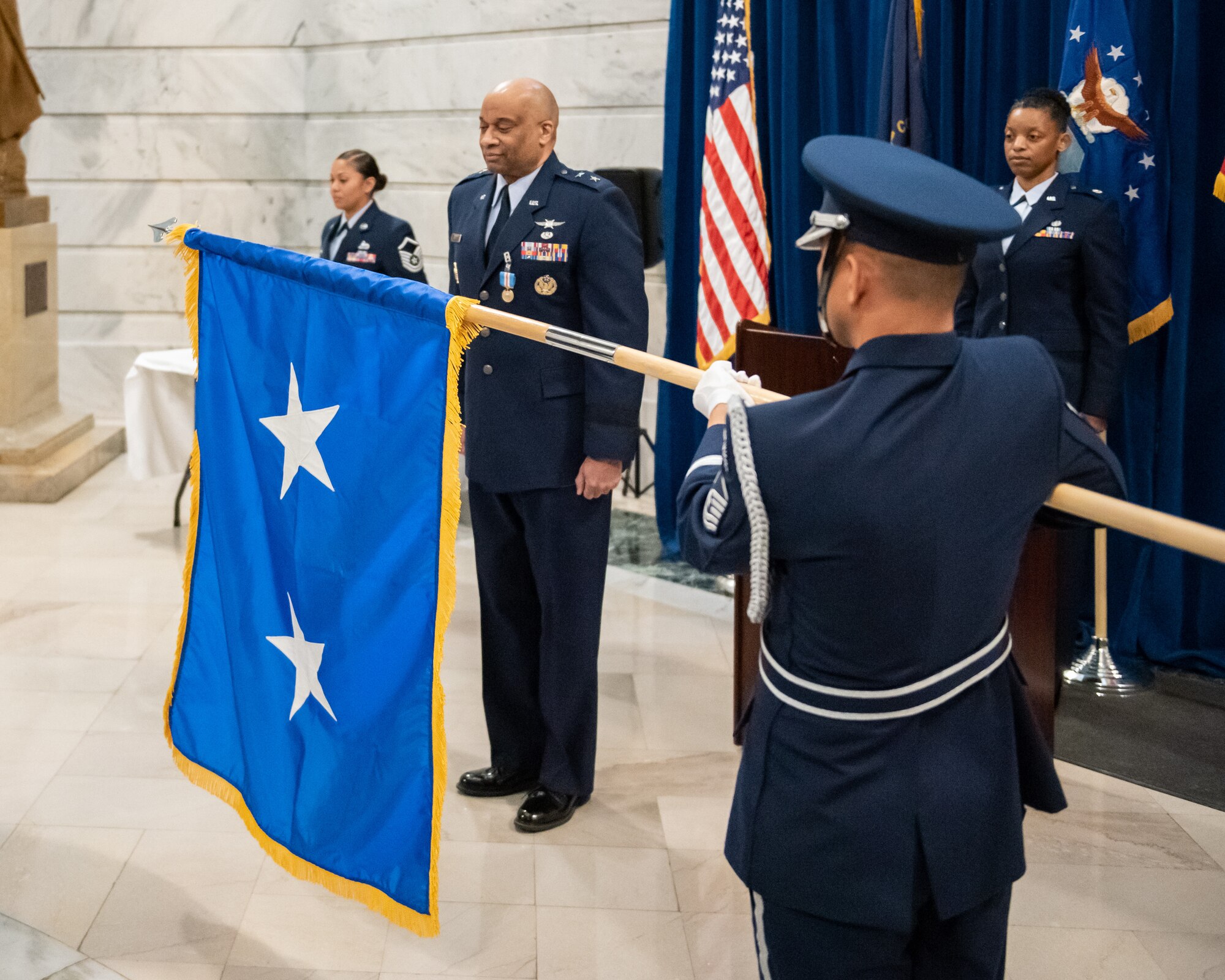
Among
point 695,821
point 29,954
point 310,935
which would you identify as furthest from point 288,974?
point 695,821

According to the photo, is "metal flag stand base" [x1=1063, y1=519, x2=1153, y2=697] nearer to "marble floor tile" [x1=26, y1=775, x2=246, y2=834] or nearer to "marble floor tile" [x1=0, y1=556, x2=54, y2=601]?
"marble floor tile" [x1=26, y1=775, x2=246, y2=834]

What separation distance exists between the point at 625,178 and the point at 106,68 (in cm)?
372

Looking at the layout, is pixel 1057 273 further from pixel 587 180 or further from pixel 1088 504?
pixel 1088 504

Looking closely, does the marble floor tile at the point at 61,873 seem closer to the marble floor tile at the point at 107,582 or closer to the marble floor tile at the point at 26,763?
the marble floor tile at the point at 26,763

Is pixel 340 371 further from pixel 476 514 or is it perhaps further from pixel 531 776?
pixel 531 776

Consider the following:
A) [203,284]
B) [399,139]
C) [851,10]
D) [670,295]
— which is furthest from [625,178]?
[203,284]

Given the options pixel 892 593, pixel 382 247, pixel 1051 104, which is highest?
pixel 1051 104

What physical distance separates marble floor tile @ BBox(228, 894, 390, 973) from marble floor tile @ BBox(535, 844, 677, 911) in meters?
0.34

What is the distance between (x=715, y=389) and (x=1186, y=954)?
165 cm

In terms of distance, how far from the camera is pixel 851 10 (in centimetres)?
442

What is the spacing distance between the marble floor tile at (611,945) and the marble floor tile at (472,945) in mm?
28

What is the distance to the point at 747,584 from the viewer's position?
2.94 m

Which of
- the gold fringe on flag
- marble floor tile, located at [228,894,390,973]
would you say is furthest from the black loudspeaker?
marble floor tile, located at [228,894,390,973]

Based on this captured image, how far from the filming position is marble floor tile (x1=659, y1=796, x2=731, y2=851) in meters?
2.74
